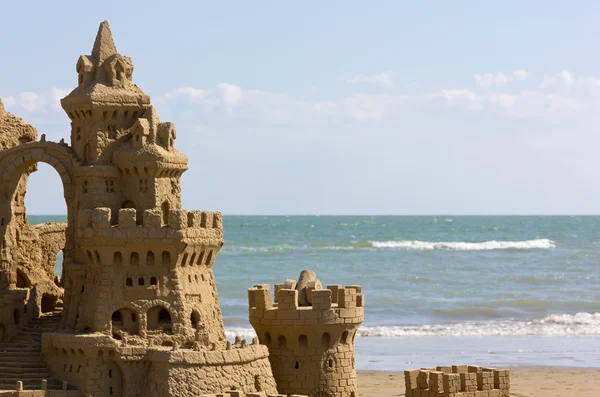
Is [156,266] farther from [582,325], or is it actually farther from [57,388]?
[582,325]

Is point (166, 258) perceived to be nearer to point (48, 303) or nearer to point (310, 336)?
point (310, 336)

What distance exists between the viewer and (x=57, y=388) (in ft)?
126

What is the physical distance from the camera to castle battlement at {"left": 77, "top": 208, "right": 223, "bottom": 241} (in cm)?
3847

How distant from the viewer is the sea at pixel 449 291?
201 ft

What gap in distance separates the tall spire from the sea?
20.2m

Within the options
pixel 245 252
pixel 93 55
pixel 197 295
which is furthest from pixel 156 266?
pixel 245 252

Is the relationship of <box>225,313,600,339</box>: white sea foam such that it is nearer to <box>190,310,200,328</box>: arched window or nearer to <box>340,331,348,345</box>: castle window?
<box>340,331,348,345</box>: castle window

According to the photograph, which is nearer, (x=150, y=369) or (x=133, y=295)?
(x=150, y=369)

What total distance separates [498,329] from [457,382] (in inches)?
1136

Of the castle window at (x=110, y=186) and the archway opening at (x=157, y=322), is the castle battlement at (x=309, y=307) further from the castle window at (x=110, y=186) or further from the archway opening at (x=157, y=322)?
the castle window at (x=110, y=186)

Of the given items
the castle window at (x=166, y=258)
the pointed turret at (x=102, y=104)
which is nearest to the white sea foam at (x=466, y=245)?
the pointed turret at (x=102, y=104)

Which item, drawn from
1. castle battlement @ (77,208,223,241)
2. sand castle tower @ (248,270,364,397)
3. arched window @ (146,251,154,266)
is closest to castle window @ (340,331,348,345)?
sand castle tower @ (248,270,364,397)

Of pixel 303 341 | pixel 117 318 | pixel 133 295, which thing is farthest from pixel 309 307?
pixel 117 318

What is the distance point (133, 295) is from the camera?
127 ft
